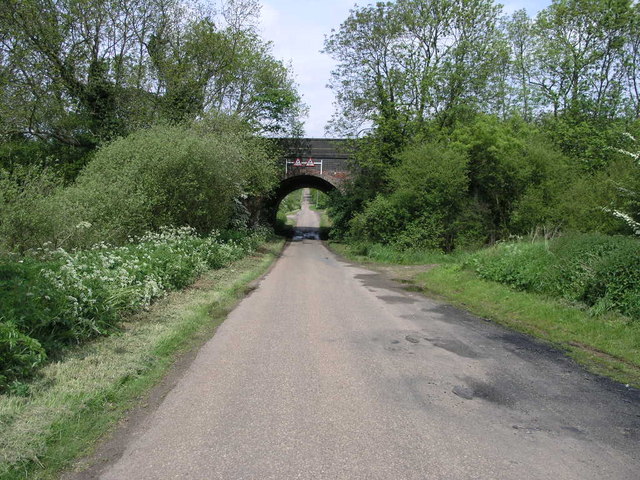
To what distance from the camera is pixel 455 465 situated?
389cm

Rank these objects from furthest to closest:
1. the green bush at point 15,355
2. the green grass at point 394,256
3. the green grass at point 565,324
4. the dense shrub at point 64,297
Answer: the green grass at point 394,256, the green grass at point 565,324, the dense shrub at point 64,297, the green bush at point 15,355

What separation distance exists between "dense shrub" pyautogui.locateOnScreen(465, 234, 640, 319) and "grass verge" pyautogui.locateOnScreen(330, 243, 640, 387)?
282 mm

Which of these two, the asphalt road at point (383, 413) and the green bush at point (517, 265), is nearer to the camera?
the asphalt road at point (383, 413)

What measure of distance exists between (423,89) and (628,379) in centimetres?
2489

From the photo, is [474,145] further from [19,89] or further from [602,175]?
[19,89]

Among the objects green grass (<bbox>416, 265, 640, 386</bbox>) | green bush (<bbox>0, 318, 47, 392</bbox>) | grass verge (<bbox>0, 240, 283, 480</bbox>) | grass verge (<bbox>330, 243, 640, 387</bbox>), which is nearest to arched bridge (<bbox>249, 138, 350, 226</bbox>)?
grass verge (<bbox>330, 243, 640, 387</bbox>)

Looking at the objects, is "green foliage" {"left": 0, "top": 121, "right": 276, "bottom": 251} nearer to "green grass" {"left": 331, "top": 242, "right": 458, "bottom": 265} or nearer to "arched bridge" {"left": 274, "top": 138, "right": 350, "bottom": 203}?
"green grass" {"left": 331, "top": 242, "right": 458, "bottom": 265}

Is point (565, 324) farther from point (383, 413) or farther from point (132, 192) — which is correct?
point (132, 192)

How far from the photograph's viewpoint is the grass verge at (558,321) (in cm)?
716

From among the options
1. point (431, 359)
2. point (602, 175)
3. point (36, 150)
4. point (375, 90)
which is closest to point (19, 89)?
point (36, 150)

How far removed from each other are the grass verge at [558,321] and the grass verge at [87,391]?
239 inches

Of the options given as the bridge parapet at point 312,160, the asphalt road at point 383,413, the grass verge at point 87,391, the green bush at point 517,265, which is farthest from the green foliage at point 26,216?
the bridge parapet at point 312,160

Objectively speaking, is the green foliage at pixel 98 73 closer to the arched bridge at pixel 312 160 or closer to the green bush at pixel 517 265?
the arched bridge at pixel 312 160

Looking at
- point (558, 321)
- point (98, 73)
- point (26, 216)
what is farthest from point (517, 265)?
point (98, 73)
